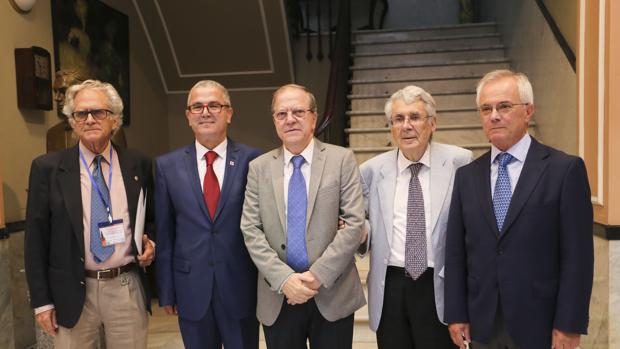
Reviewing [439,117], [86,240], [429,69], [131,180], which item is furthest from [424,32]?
[86,240]

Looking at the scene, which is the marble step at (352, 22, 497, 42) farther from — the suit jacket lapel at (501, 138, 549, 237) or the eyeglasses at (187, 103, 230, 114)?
the suit jacket lapel at (501, 138, 549, 237)

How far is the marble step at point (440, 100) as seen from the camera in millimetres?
5793

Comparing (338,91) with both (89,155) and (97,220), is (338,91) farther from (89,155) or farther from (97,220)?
(97,220)

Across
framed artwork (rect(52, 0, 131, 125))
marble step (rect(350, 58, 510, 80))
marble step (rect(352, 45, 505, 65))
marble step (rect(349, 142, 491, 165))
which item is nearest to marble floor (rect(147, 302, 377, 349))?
marble step (rect(349, 142, 491, 165))

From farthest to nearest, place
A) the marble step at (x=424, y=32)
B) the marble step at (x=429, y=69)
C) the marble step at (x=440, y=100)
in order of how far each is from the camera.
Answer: the marble step at (x=424, y=32)
the marble step at (x=429, y=69)
the marble step at (x=440, y=100)

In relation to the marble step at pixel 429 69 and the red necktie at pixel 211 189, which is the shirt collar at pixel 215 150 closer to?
the red necktie at pixel 211 189

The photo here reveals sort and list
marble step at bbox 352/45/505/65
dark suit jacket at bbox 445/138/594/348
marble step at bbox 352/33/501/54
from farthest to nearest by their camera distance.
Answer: marble step at bbox 352/33/501/54
marble step at bbox 352/45/505/65
dark suit jacket at bbox 445/138/594/348

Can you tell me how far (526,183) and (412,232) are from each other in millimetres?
485

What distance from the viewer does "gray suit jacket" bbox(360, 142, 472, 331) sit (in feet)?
6.47

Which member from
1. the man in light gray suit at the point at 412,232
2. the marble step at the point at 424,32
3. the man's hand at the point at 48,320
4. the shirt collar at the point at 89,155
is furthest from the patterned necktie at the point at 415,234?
the marble step at the point at 424,32

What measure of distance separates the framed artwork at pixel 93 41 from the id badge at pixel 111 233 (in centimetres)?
309

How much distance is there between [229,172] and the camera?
7.03 ft

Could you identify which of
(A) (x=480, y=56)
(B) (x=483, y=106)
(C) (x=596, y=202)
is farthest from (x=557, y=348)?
(A) (x=480, y=56)

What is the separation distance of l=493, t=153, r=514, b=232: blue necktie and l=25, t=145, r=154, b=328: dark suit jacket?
1.69 m
